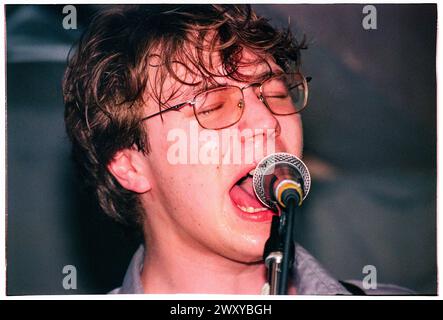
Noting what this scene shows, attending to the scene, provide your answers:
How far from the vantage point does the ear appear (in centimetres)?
272

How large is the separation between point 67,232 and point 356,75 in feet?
4.65

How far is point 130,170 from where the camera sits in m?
2.74

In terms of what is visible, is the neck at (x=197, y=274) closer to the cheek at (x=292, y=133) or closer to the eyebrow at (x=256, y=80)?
the cheek at (x=292, y=133)

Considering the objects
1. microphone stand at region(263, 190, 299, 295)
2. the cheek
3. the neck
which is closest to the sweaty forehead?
the cheek

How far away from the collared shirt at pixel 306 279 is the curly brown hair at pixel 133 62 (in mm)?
256

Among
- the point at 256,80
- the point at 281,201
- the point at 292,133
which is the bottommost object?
the point at 281,201

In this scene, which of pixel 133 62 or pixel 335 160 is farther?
pixel 335 160

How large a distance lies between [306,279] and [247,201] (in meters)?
0.42

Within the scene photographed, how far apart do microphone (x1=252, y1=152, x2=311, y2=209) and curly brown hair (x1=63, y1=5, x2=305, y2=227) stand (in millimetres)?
691

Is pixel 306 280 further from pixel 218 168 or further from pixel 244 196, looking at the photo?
pixel 218 168

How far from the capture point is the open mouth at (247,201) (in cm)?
264

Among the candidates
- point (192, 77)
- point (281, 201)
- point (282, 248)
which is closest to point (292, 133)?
point (192, 77)

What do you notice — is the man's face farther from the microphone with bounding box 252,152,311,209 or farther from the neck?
the microphone with bounding box 252,152,311,209
